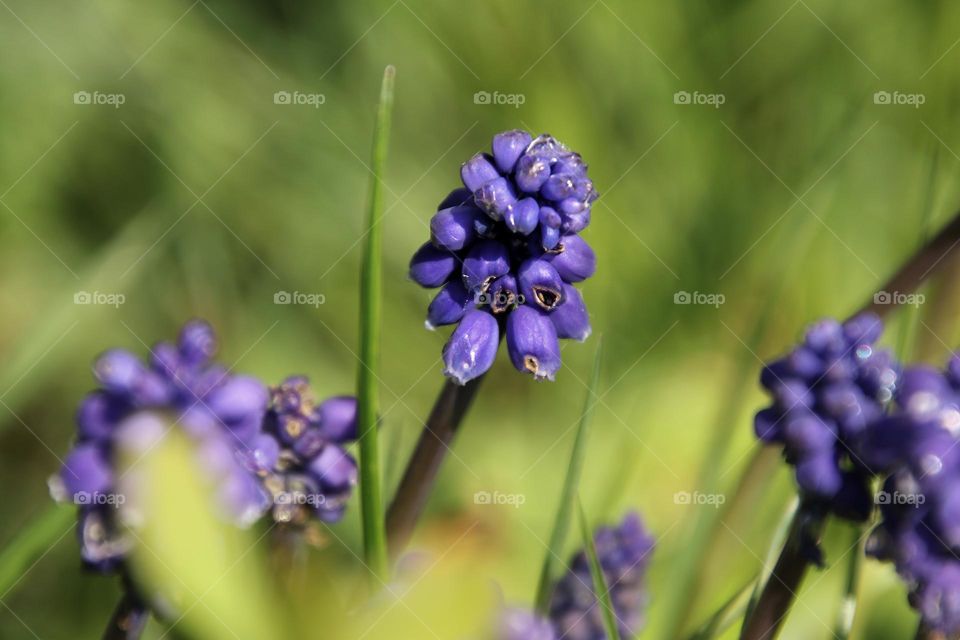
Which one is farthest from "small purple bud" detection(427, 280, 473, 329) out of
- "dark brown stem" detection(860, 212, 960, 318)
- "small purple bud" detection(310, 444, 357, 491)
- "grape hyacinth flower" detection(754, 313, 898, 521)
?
"dark brown stem" detection(860, 212, 960, 318)

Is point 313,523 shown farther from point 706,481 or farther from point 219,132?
point 219,132

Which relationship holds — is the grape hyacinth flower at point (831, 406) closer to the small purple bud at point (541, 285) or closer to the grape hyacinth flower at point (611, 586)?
the small purple bud at point (541, 285)

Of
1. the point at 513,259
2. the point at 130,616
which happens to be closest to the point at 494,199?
the point at 513,259

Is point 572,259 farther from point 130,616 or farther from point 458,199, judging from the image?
point 130,616

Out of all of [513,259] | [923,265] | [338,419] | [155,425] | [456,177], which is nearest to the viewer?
[155,425]

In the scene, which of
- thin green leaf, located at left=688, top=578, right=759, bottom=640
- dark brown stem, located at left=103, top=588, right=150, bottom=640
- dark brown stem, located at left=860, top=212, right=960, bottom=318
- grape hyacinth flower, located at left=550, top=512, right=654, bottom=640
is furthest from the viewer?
dark brown stem, located at left=860, top=212, right=960, bottom=318

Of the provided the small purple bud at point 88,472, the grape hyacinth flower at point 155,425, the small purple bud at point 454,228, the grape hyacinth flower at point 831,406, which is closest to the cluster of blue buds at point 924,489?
the grape hyacinth flower at point 831,406

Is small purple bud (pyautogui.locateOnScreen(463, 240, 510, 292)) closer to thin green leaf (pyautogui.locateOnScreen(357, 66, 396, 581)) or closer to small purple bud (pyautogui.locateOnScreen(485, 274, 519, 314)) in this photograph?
small purple bud (pyautogui.locateOnScreen(485, 274, 519, 314))
